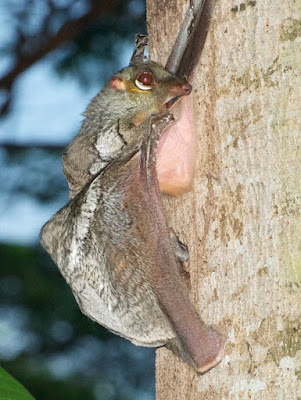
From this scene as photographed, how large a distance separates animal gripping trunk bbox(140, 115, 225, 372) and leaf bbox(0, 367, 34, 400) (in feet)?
1.86

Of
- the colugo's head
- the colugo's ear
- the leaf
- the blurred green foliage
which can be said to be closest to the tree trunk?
the colugo's head

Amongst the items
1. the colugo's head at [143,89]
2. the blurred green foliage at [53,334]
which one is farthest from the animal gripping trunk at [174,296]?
the blurred green foliage at [53,334]

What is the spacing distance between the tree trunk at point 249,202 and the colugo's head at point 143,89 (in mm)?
239

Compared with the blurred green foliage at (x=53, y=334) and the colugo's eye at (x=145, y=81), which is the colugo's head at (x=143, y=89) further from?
the blurred green foliage at (x=53, y=334)

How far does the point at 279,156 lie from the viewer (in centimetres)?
154

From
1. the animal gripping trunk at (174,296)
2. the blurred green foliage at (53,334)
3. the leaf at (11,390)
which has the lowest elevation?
the blurred green foliage at (53,334)

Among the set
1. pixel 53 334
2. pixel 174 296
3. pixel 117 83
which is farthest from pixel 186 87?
pixel 53 334

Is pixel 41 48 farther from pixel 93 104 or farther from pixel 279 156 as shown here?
pixel 279 156

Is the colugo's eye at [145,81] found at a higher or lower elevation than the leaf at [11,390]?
higher

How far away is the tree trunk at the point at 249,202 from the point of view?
1.50 meters

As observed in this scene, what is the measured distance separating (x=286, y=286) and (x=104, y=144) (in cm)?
86

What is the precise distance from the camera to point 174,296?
1.74 meters

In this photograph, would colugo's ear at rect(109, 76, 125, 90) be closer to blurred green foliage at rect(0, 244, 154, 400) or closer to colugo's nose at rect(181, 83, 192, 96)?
colugo's nose at rect(181, 83, 192, 96)

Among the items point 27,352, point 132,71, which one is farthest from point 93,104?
point 27,352
